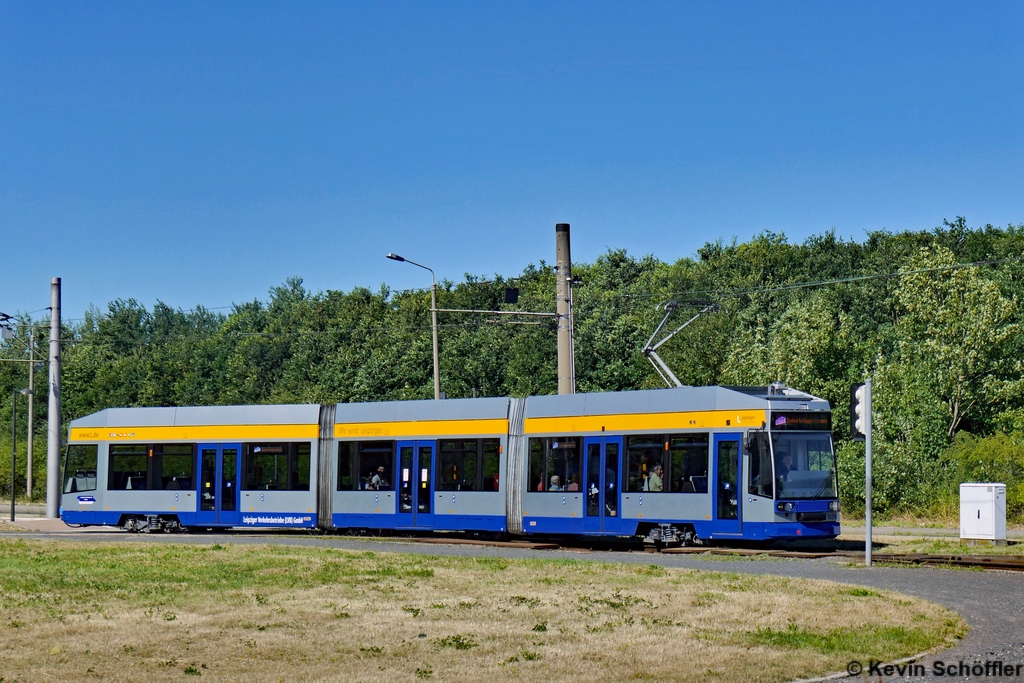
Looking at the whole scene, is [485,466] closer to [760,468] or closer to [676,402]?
[676,402]

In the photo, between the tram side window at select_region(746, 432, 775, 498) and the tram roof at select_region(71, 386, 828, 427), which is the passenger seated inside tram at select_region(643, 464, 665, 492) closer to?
the tram roof at select_region(71, 386, 828, 427)

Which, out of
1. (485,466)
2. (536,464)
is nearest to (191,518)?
(485,466)

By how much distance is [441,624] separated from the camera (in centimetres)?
1326

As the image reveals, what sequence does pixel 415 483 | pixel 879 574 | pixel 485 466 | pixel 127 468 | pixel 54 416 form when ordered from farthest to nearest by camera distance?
1. pixel 54 416
2. pixel 127 468
3. pixel 415 483
4. pixel 485 466
5. pixel 879 574

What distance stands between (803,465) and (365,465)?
10.5 meters

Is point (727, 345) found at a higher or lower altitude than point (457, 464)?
higher

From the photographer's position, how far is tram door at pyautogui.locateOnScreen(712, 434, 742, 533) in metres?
23.5

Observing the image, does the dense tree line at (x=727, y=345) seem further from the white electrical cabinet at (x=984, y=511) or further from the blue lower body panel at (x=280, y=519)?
the blue lower body panel at (x=280, y=519)

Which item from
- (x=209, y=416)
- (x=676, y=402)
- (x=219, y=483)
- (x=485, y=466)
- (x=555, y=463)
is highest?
(x=676, y=402)

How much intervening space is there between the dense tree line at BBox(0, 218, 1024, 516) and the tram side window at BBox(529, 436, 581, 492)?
14753 mm

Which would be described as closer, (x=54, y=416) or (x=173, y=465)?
(x=173, y=465)

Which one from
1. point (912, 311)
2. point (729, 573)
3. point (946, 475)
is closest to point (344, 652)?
point (729, 573)

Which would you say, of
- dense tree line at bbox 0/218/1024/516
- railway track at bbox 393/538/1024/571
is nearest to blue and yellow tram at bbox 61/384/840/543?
railway track at bbox 393/538/1024/571

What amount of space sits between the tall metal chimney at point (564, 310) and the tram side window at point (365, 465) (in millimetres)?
4213
